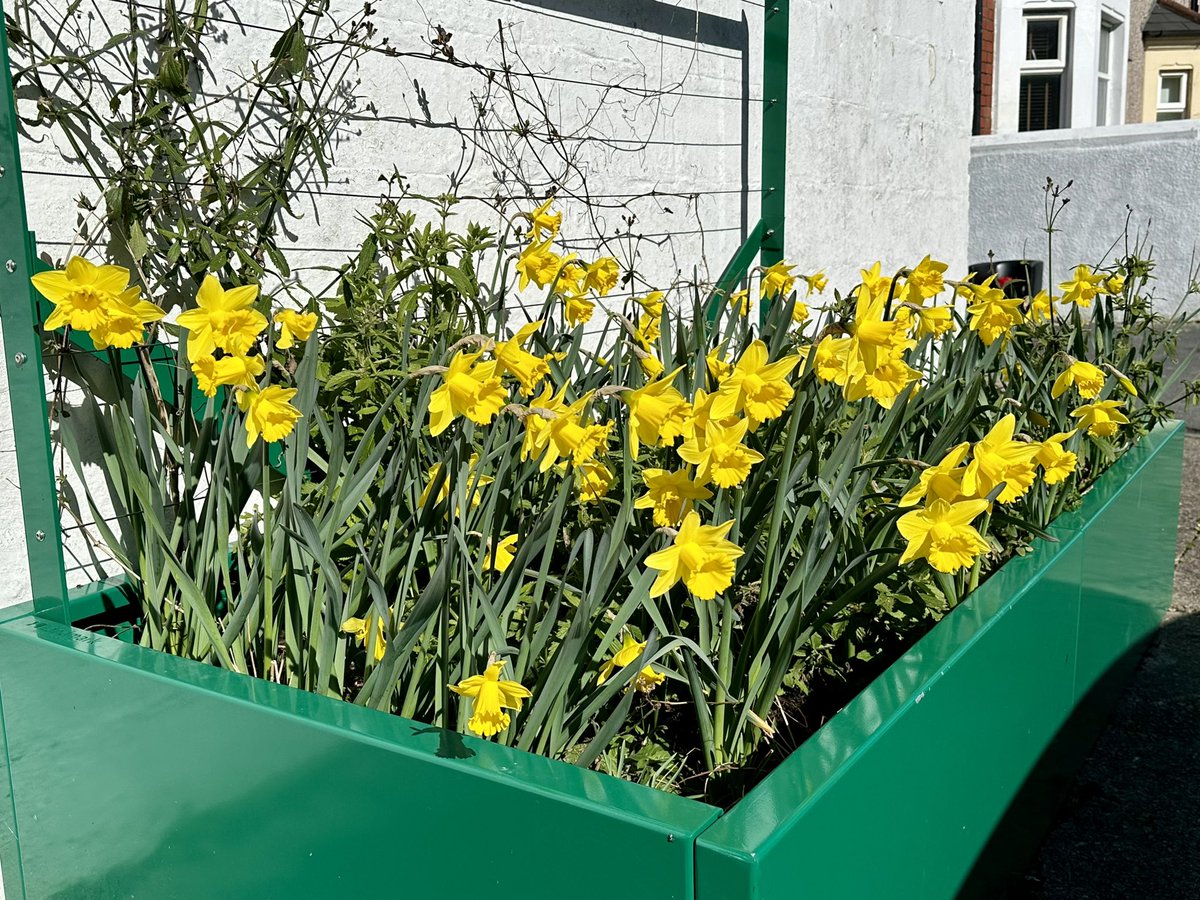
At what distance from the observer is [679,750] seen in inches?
67.9

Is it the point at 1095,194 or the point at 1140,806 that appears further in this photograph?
the point at 1095,194

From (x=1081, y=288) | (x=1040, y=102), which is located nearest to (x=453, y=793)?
(x=1081, y=288)

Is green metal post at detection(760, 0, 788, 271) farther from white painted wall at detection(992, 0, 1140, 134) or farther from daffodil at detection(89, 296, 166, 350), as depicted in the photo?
white painted wall at detection(992, 0, 1140, 134)

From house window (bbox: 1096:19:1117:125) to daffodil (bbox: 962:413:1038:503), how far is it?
15.9m

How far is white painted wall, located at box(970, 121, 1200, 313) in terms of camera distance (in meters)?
10.4

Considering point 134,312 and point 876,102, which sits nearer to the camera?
point 134,312

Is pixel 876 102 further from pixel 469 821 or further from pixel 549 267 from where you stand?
pixel 469 821

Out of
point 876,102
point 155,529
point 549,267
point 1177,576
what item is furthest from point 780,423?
point 876,102

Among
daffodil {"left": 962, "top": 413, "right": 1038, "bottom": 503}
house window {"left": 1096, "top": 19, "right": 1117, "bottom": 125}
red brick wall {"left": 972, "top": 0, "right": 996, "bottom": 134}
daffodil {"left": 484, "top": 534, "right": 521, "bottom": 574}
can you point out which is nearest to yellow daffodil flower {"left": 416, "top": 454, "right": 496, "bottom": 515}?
daffodil {"left": 484, "top": 534, "right": 521, "bottom": 574}

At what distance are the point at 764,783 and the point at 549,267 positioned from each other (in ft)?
3.73

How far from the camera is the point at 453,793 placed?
49.3 inches

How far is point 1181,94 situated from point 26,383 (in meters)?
21.9

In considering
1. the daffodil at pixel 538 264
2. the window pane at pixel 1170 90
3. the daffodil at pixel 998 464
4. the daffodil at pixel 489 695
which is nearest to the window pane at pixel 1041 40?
the window pane at pixel 1170 90

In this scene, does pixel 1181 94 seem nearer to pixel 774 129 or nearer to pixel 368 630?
pixel 774 129
